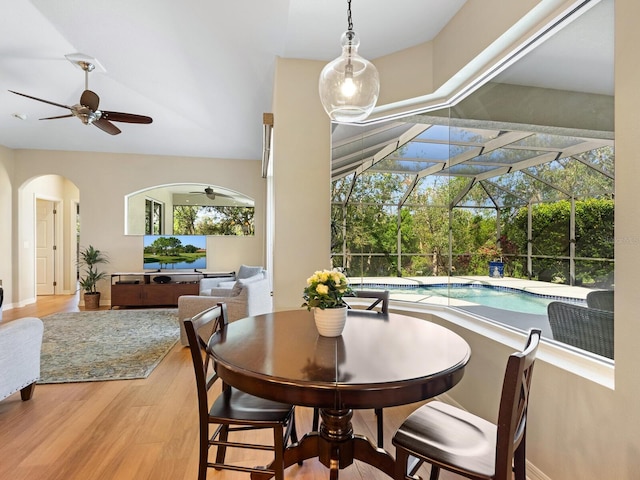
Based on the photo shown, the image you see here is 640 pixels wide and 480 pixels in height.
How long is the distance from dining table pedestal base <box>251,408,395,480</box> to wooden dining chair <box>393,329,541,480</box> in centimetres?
29

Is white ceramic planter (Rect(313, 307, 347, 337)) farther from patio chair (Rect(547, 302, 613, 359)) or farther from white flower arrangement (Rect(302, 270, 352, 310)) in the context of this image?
patio chair (Rect(547, 302, 613, 359))

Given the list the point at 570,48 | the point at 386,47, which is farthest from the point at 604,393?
the point at 386,47

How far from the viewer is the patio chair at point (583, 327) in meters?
1.50

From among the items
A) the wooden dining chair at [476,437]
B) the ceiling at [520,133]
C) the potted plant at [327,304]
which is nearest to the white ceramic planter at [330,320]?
the potted plant at [327,304]

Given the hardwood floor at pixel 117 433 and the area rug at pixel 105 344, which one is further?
the area rug at pixel 105 344

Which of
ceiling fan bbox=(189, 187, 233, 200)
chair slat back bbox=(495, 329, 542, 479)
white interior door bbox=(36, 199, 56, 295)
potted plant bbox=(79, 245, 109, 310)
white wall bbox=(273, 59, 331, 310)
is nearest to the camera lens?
chair slat back bbox=(495, 329, 542, 479)

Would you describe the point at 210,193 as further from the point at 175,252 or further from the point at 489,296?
the point at 489,296

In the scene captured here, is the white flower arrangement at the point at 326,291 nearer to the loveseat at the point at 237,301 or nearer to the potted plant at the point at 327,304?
the potted plant at the point at 327,304

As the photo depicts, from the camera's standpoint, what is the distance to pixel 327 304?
5.10ft

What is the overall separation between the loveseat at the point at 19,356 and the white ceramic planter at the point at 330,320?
228 cm

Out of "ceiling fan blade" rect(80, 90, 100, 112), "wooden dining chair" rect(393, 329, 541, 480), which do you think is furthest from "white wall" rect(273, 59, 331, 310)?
"ceiling fan blade" rect(80, 90, 100, 112)

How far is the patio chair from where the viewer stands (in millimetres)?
1499

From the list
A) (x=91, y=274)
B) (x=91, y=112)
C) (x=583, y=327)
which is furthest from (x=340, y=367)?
(x=91, y=274)

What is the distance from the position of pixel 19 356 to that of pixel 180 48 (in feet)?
9.32
